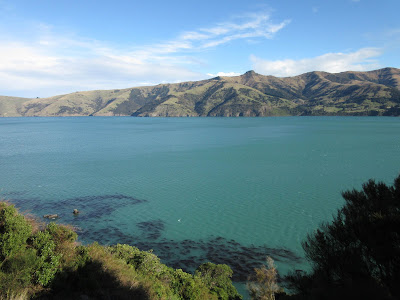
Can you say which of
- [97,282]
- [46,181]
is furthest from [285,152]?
[97,282]

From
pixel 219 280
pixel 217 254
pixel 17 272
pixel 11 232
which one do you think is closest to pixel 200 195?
pixel 217 254

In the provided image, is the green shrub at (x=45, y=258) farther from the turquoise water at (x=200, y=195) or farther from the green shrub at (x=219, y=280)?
the turquoise water at (x=200, y=195)

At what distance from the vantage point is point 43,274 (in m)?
14.5

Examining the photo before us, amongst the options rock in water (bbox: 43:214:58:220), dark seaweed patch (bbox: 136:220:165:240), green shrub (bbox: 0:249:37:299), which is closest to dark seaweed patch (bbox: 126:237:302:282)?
dark seaweed patch (bbox: 136:220:165:240)

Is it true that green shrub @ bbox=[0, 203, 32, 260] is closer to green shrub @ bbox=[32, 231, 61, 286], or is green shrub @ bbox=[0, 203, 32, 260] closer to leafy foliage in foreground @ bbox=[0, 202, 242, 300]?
leafy foliage in foreground @ bbox=[0, 202, 242, 300]

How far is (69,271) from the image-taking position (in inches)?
624

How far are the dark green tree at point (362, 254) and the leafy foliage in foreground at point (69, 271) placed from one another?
925 centimetres

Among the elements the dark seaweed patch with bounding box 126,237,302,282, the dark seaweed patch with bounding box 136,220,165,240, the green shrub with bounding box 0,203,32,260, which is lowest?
the dark seaweed patch with bounding box 136,220,165,240

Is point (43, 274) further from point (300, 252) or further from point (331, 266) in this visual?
point (300, 252)

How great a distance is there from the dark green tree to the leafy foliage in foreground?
30.3ft

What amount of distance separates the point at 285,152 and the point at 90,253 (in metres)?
90.4

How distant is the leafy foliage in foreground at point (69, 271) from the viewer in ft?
45.7

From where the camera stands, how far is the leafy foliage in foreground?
13.9m

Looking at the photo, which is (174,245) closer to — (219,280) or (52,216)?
(219,280)
